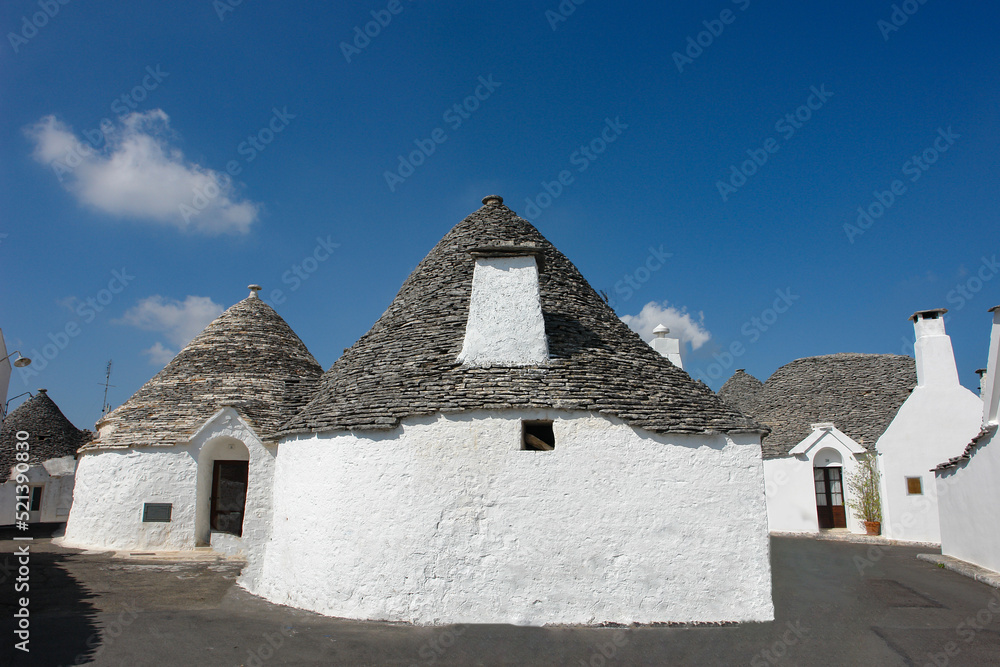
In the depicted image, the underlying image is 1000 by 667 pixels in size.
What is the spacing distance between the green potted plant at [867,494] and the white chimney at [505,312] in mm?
15203

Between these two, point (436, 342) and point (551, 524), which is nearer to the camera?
point (551, 524)

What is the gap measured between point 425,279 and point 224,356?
8.29m

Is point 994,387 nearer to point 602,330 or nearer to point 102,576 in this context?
point 602,330

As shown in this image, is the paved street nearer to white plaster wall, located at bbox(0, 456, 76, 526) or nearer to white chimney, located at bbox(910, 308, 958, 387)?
white chimney, located at bbox(910, 308, 958, 387)

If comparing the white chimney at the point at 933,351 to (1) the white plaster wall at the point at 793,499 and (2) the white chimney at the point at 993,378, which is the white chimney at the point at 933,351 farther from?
(2) the white chimney at the point at 993,378

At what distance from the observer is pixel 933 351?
58.1ft

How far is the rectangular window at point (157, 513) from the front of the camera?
13867 millimetres

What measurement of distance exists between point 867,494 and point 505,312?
52.3ft

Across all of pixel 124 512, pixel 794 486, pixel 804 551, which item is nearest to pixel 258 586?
pixel 124 512

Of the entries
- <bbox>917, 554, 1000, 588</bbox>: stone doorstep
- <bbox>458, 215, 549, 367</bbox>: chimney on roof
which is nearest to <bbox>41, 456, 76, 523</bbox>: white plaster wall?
<bbox>458, 215, 549, 367</bbox>: chimney on roof

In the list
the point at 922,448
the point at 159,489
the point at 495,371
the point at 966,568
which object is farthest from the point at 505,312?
the point at 922,448

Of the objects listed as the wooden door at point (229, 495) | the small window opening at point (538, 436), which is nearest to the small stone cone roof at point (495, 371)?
the small window opening at point (538, 436)

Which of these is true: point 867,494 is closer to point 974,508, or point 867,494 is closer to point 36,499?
point 974,508

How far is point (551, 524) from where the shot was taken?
756 cm
